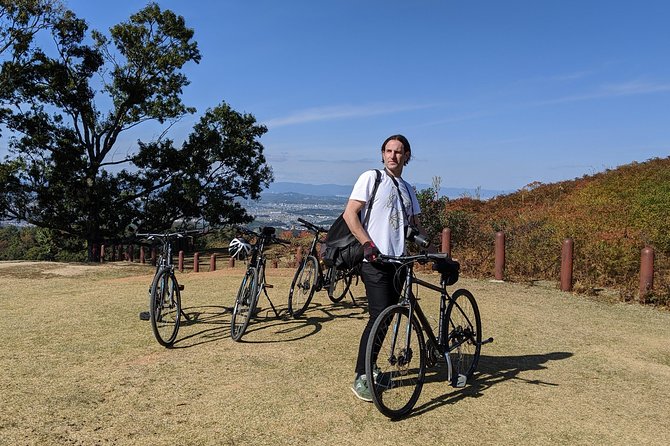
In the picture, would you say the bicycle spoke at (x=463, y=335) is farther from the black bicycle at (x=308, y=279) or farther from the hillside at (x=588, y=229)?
the hillside at (x=588, y=229)

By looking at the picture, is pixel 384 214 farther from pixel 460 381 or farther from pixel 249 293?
pixel 249 293

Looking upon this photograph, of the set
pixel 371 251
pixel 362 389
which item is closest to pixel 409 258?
pixel 371 251

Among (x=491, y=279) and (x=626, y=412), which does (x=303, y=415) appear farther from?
(x=491, y=279)

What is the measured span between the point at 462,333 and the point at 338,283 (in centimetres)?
299

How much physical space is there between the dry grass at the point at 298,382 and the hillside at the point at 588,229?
8.06ft

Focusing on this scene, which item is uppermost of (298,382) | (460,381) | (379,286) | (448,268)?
(448,268)

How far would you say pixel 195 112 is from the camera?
2302 centimetres

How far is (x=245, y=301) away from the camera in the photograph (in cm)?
518

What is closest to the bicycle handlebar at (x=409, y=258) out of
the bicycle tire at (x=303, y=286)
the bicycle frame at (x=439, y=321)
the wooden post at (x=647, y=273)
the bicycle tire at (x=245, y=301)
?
the bicycle frame at (x=439, y=321)

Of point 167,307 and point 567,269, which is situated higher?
point 567,269

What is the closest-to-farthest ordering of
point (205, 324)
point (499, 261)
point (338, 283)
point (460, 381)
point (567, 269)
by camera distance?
point (460, 381), point (205, 324), point (338, 283), point (567, 269), point (499, 261)

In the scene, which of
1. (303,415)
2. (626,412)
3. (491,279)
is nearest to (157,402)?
(303,415)

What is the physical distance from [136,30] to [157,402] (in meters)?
22.1

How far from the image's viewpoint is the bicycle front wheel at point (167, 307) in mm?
4949
